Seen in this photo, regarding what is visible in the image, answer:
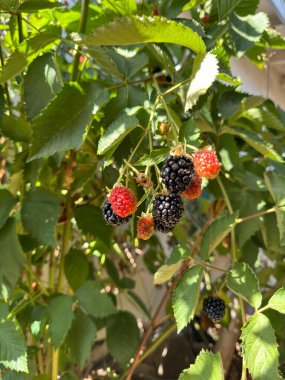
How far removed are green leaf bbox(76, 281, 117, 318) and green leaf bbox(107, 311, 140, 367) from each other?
0.23 m

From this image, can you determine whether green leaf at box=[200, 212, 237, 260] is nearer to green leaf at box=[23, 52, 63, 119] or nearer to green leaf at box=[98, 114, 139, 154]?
green leaf at box=[98, 114, 139, 154]

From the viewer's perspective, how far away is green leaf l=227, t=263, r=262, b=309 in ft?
2.29

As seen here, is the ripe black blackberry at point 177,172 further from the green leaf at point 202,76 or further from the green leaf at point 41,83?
the green leaf at point 41,83

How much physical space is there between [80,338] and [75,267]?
152mm

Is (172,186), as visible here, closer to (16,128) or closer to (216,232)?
(216,232)

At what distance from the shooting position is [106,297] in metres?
0.96

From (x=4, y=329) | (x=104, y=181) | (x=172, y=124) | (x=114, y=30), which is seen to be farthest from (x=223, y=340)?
(x=114, y=30)

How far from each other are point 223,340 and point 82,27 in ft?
3.42

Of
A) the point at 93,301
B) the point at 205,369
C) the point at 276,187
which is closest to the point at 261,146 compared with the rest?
the point at 276,187

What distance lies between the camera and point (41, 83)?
75 centimetres

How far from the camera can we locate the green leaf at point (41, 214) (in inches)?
33.8

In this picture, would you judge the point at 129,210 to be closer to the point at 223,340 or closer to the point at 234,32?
the point at 234,32

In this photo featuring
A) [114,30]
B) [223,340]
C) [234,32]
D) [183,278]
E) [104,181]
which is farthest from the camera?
[223,340]

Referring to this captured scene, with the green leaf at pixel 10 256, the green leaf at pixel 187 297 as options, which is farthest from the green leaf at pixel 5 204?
the green leaf at pixel 187 297
